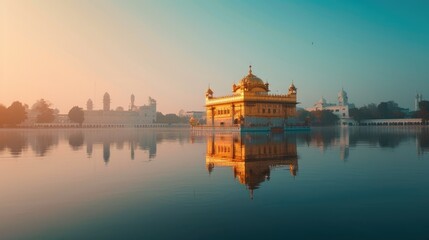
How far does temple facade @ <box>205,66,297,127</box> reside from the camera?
59719 millimetres

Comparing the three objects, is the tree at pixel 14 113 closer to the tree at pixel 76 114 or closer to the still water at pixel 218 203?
the tree at pixel 76 114

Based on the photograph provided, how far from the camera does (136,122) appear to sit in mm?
175500

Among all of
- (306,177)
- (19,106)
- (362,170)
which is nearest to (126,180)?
(306,177)

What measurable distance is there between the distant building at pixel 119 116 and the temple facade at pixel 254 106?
4242 inches

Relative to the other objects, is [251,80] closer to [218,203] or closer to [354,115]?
[218,203]

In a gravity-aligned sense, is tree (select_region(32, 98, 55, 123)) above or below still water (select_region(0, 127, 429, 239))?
above

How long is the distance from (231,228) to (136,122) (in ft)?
572

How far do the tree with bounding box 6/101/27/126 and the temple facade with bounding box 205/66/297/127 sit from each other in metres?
59.4

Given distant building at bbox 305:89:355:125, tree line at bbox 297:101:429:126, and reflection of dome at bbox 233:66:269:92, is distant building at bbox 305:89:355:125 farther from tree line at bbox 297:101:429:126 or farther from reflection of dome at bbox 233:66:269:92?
reflection of dome at bbox 233:66:269:92

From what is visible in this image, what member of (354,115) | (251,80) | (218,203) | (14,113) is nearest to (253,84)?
(251,80)

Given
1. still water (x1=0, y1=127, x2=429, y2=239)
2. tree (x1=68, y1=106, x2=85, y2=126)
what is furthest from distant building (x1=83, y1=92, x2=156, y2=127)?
still water (x1=0, y1=127, x2=429, y2=239)

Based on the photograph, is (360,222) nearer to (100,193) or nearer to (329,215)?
(329,215)

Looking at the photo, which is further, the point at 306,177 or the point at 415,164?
the point at 415,164

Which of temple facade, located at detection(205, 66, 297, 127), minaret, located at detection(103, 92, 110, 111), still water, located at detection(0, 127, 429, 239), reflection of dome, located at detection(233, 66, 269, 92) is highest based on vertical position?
minaret, located at detection(103, 92, 110, 111)
